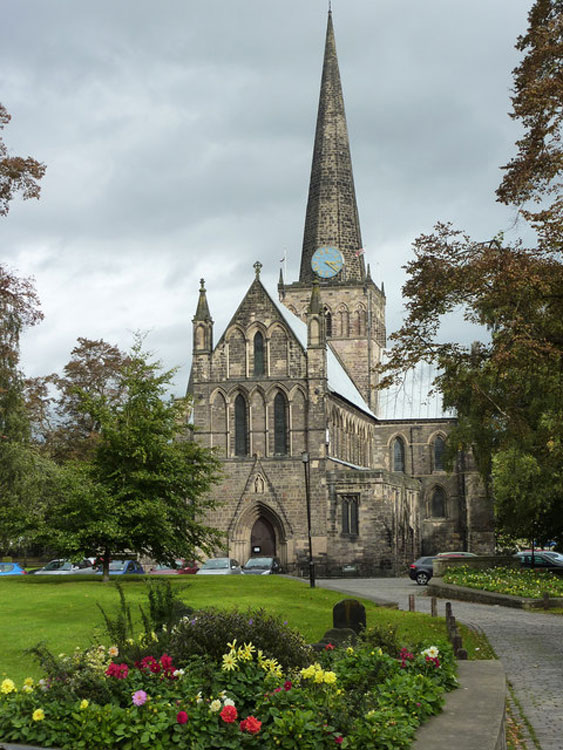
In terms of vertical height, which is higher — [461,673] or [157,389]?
[157,389]

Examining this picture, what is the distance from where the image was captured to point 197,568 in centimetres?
4194

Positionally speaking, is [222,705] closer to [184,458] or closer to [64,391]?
[184,458]

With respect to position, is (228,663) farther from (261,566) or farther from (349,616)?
(261,566)

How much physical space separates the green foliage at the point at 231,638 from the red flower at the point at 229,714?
1545mm

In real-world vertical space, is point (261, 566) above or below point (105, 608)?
above

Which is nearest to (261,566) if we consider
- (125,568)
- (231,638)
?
(125,568)

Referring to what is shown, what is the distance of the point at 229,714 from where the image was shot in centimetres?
715

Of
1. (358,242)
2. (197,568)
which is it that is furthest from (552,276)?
(358,242)

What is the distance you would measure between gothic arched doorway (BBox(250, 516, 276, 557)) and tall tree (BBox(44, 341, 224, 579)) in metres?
16.7

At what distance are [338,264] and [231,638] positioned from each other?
6263 centimetres

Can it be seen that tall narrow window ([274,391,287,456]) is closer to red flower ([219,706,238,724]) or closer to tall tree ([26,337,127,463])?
tall tree ([26,337,127,463])

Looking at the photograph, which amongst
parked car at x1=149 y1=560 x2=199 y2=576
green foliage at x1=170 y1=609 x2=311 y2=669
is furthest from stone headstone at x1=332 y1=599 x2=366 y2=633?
parked car at x1=149 y1=560 x2=199 y2=576

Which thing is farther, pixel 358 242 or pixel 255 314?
pixel 358 242

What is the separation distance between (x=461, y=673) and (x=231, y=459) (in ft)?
132
